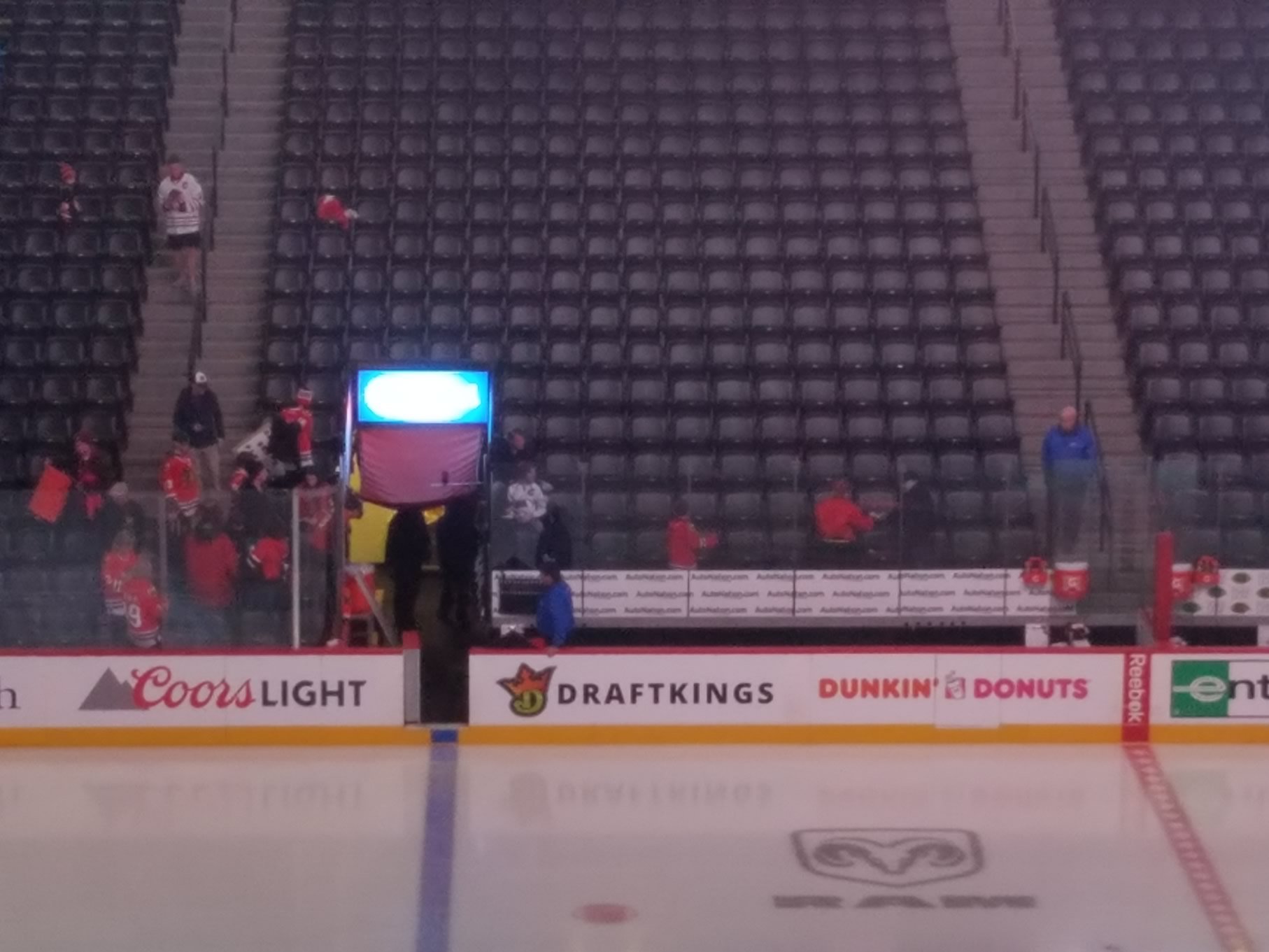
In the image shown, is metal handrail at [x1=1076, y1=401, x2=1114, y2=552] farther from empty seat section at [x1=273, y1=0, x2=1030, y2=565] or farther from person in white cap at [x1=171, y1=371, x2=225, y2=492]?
person in white cap at [x1=171, y1=371, x2=225, y2=492]

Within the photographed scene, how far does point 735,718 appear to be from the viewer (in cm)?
1492

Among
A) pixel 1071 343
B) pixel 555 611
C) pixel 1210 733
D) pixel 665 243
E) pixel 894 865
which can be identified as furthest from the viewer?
pixel 665 243

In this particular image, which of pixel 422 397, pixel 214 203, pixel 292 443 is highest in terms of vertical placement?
pixel 214 203

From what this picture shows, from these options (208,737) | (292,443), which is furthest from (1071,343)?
(208,737)

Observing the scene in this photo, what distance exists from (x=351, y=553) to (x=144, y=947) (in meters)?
6.66

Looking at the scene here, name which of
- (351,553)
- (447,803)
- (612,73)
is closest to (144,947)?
(447,803)

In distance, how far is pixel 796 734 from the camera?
14945 mm

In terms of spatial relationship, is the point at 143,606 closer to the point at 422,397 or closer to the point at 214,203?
the point at 422,397

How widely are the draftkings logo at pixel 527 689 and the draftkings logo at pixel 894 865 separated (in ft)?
8.92

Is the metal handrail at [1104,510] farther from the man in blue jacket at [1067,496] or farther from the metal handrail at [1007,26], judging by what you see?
the metal handrail at [1007,26]

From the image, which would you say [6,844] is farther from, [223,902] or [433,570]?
[433,570]

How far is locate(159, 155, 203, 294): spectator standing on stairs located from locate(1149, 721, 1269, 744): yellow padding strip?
10.2 metres

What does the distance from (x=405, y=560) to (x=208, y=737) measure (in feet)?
7.39

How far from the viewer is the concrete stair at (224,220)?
18469mm
